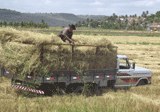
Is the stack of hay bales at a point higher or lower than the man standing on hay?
lower

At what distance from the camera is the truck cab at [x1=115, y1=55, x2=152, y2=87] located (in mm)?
18609

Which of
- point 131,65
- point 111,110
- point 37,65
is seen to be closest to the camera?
point 111,110

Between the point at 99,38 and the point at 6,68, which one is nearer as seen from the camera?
the point at 6,68

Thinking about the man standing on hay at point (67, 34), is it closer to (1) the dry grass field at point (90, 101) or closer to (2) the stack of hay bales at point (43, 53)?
(2) the stack of hay bales at point (43, 53)

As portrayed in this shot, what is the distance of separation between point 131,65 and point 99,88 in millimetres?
2059

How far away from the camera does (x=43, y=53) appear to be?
15.4 meters

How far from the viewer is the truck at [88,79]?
15586 millimetres

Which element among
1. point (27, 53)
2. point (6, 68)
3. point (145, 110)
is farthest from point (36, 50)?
point (145, 110)

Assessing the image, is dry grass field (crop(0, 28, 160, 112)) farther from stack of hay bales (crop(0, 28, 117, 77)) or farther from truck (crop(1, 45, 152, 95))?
stack of hay bales (crop(0, 28, 117, 77))

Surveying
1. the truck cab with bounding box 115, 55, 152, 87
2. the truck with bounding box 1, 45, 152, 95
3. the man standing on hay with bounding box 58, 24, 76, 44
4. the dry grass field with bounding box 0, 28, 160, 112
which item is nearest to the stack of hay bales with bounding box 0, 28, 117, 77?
the truck with bounding box 1, 45, 152, 95

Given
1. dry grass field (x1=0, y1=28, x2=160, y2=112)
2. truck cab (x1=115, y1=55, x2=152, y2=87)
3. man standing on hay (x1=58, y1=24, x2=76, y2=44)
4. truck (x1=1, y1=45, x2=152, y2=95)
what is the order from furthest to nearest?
truck cab (x1=115, y1=55, x2=152, y2=87) < man standing on hay (x1=58, y1=24, x2=76, y2=44) < truck (x1=1, y1=45, x2=152, y2=95) < dry grass field (x1=0, y1=28, x2=160, y2=112)

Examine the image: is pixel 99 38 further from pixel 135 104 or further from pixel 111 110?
pixel 111 110

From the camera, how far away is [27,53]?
50.4 feet

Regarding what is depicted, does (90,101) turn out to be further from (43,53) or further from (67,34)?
(67,34)
